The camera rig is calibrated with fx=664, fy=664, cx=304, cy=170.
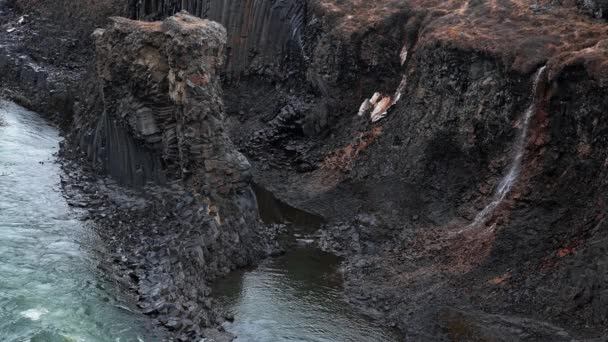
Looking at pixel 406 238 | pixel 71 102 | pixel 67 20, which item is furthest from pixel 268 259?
pixel 67 20

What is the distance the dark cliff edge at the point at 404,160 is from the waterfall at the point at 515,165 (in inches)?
4.5

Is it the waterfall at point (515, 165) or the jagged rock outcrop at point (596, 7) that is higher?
the jagged rock outcrop at point (596, 7)

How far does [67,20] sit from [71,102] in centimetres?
1702

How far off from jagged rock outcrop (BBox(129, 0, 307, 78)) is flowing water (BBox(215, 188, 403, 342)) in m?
18.0

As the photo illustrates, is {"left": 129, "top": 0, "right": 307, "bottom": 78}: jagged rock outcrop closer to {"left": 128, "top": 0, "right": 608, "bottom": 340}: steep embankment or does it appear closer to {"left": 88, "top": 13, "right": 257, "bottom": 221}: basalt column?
{"left": 128, "top": 0, "right": 608, "bottom": 340}: steep embankment

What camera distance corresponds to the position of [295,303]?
2431 centimetres

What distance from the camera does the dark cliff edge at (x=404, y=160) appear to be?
917 inches

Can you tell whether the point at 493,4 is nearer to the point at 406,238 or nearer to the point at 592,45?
the point at 592,45

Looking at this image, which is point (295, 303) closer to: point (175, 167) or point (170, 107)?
point (175, 167)

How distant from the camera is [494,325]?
21781mm

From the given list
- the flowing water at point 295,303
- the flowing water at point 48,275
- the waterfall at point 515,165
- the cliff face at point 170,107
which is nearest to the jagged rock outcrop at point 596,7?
the waterfall at point 515,165

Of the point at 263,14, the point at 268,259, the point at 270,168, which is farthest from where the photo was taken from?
the point at 263,14

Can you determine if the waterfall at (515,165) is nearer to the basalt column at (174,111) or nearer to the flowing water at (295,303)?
the flowing water at (295,303)

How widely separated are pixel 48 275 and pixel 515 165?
19.1 m
